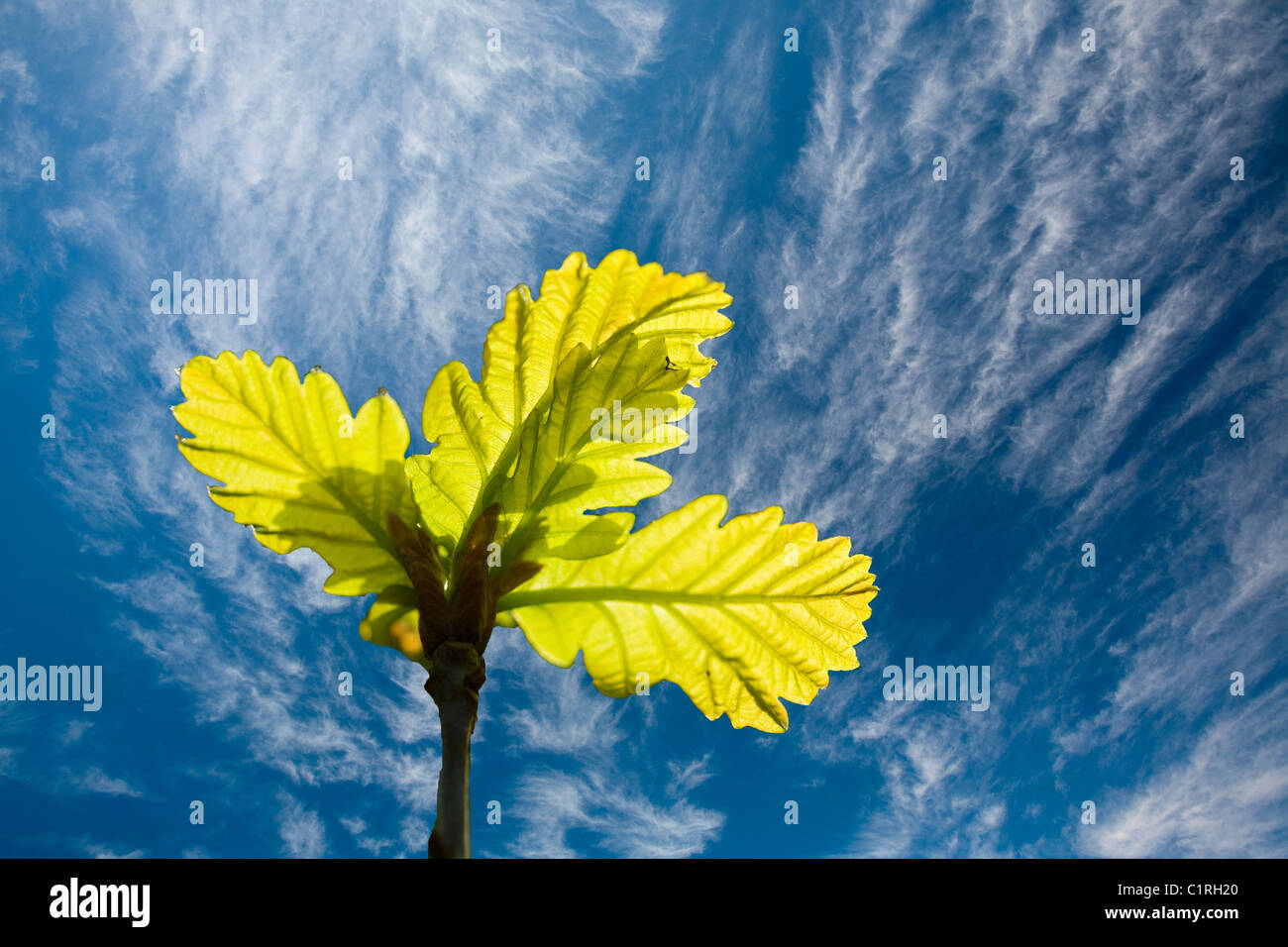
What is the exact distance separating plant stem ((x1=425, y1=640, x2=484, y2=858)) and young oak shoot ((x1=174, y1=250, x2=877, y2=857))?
53 millimetres

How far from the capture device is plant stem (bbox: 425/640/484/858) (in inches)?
42.4

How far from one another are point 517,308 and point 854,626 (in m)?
1.02

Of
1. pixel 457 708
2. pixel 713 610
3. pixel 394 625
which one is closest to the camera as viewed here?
pixel 457 708

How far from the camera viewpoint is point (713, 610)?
1.43 m

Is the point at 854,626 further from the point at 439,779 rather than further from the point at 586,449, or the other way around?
the point at 439,779

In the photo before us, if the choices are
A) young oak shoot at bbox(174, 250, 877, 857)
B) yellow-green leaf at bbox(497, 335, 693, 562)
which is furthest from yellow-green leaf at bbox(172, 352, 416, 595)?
yellow-green leaf at bbox(497, 335, 693, 562)

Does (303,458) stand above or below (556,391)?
below

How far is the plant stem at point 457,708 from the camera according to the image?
108 centimetres

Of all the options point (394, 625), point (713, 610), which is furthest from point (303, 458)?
point (713, 610)

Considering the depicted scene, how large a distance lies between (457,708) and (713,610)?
1.82 ft

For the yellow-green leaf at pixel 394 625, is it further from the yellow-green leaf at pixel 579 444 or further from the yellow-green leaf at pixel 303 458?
the yellow-green leaf at pixel 579 444

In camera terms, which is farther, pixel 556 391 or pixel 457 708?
pixel 556 391

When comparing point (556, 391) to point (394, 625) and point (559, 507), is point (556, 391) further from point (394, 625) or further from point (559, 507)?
point (394, 625)
